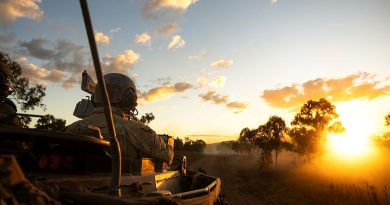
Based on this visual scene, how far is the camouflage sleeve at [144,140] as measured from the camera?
6977 mm

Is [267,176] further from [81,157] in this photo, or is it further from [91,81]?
[81,157]

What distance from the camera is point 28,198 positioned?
7.04 feet

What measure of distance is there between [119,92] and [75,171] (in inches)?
158

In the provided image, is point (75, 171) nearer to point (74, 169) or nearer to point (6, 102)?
point (74, 169)

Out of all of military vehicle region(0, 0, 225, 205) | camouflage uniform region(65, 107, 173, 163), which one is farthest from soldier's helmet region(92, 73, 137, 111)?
military vehicle region(0, 0, 225, 205)

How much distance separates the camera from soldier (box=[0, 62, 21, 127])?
5.09 metres

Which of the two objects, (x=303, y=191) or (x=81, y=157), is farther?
(x=303, y=191)

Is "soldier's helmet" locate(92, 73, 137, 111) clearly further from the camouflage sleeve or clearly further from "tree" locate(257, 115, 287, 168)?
"tree" locate(257, 115, 287, 168)

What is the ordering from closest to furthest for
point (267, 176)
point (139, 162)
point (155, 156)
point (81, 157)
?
point (81, 157) → point (139, 162) → point (155, 156) → point (267, 176)

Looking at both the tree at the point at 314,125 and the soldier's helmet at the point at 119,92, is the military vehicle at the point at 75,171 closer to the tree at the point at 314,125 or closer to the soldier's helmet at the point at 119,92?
the soldier's helmet at the point at 119,92

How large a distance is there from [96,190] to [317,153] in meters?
52.6

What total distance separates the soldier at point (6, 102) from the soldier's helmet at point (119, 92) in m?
2.80

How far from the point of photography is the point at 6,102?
5738 mm

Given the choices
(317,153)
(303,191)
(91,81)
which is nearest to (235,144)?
(317,153)
